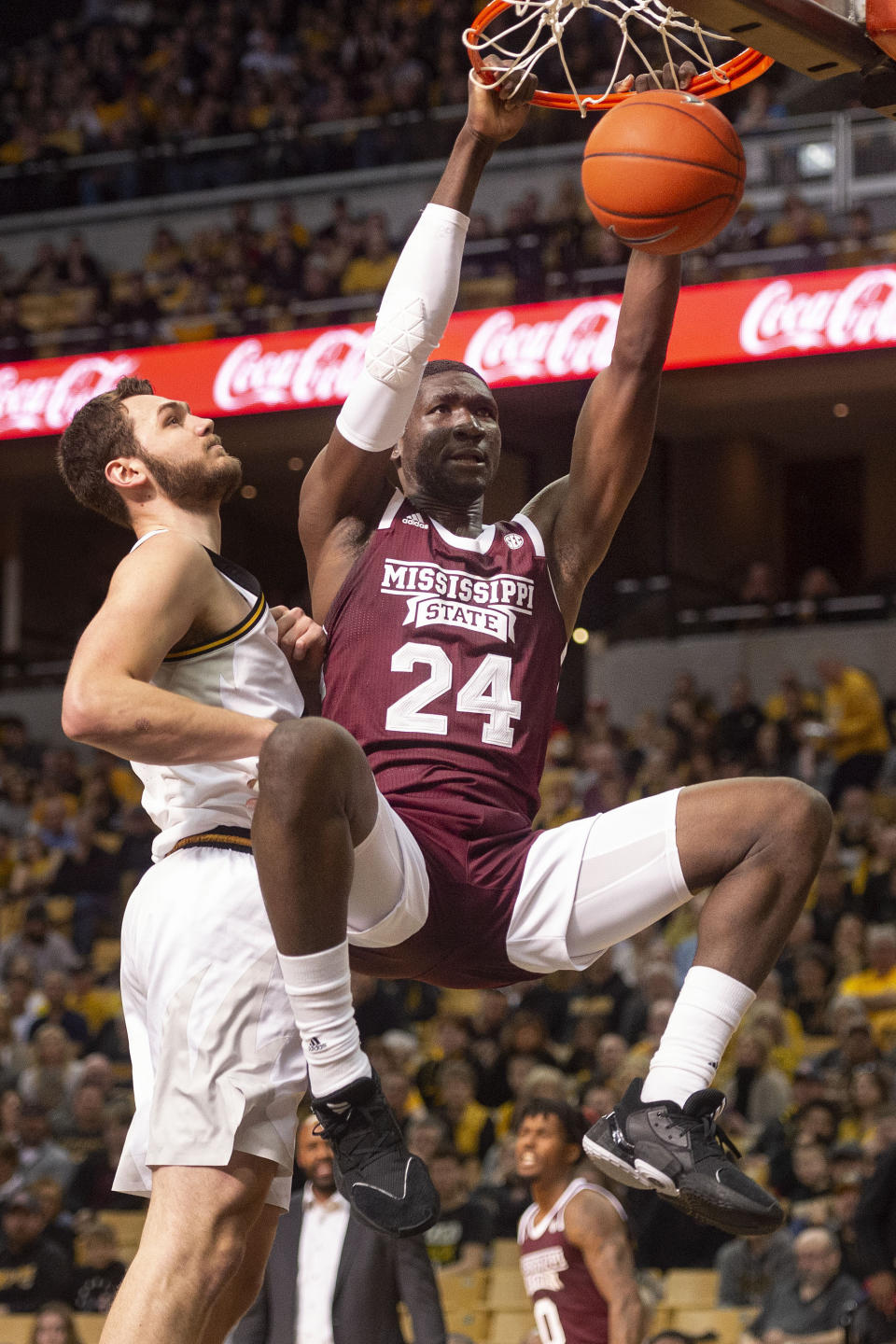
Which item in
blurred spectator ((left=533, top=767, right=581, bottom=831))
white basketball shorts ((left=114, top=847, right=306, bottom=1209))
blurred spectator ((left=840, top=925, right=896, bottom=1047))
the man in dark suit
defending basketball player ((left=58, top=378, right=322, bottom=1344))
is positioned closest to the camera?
defending basketball player ((left=58, top=378, right=322, bottom=1344))

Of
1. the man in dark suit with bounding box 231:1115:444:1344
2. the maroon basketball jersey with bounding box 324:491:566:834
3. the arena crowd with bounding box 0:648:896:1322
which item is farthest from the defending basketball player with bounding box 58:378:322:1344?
the arena crowd with bounding box 0:648:896:1322

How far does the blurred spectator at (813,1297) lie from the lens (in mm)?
7250

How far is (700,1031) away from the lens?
135 inches

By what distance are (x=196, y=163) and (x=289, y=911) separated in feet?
48.4

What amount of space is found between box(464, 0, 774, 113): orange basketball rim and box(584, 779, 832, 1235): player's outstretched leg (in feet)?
5.01

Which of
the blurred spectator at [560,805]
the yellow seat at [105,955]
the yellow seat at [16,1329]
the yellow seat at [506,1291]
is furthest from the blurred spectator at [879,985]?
the yellow seat at [105,955]

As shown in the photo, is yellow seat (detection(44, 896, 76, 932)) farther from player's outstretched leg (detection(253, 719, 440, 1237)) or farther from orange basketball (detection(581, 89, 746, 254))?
orange basketball (detection(581, 89, 746, 254))

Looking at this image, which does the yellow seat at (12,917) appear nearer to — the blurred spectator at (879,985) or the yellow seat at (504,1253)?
the yellow seat at (504,1253)

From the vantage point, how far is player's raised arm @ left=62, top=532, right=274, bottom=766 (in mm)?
3330

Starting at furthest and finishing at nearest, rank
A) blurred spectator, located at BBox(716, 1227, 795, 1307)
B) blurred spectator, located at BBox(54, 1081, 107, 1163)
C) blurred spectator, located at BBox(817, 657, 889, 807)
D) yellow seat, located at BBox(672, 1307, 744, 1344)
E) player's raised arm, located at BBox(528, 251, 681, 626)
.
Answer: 1. blurred spectator, located at BBox(817, 657, 889, 807)
2. blurred spectator, located at BBox(54, 1081, 107, 1163)
3. blurred spectator, located at BBox(716, 1227, 795, 1307)
4. yellow seat, located at BBox(672, 1307, 744, 1344)
5. player's raised arm, located at BBox(528, 251, 681, 626)

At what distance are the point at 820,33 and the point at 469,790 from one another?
1.65 metres

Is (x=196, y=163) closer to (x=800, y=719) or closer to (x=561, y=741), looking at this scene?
(x=561, y=741)

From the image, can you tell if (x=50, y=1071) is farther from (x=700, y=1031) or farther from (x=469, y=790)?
(x=700, y=1031)

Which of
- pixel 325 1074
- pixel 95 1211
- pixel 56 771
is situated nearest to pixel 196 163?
pixel 56 771
